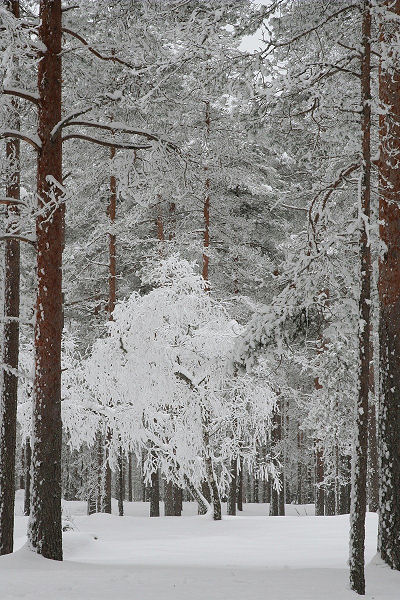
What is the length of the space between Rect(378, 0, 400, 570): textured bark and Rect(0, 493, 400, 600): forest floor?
66cm

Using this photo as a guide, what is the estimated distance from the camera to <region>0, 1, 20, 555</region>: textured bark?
1123 centimetres

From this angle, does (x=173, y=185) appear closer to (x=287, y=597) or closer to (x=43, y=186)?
(x=43, y=186)

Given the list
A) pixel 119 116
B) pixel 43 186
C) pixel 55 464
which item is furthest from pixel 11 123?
pixel 55 464

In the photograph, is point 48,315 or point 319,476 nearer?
point 48,315

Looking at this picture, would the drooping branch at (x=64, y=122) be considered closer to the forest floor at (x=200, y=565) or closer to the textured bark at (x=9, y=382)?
the textured bark at (x=9, y=382)

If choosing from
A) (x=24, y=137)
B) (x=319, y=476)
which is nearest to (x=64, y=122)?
(x=24, y=137)

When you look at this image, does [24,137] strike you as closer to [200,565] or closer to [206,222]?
[200,565]

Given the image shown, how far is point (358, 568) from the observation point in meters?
7.23

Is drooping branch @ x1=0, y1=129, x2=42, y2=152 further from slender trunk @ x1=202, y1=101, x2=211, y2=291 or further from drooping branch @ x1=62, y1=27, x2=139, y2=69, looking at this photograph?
slender trunk @ x1=202, y1=101, x2=211, y2=291

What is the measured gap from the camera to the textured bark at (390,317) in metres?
8.42

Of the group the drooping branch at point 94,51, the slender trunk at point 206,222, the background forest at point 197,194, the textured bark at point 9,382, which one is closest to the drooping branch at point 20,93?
the background forest at point 197,194

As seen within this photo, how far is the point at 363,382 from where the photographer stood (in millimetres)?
7445

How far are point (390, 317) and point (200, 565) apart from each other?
4462mm

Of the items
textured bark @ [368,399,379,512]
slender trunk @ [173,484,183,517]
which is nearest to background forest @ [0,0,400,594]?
textured bark @ [368,399,379,512]
